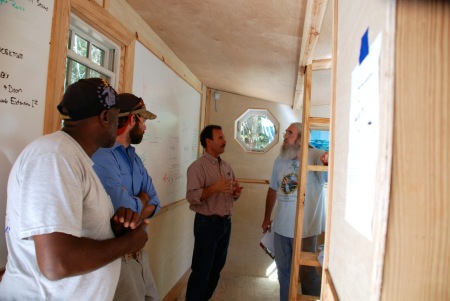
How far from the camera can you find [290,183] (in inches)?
98.9

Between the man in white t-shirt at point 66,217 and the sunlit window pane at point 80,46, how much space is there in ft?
2.17

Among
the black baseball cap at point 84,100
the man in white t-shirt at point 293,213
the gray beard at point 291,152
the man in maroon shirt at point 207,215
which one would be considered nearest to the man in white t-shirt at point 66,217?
the black baseball cap at point 84,100

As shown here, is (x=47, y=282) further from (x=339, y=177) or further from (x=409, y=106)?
(x=409, y=106)

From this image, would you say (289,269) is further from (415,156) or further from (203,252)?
(415,156)

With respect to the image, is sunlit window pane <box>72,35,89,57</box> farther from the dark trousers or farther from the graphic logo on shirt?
the graphic logo on shirt

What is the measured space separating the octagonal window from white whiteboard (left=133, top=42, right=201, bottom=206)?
31.2 inches

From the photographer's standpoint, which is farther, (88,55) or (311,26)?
(88,55)

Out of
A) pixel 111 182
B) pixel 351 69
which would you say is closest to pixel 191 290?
pixel 111 182

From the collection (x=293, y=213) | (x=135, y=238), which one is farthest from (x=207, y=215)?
(x=135, y=238)

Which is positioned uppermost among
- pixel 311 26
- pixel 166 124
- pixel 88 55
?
pixel 311 26

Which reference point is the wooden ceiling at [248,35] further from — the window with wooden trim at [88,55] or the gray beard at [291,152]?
the gray beard at [291,152]

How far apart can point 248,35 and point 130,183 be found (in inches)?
48.0

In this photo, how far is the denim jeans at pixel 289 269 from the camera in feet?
7.69

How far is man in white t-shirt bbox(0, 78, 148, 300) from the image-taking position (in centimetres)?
82
